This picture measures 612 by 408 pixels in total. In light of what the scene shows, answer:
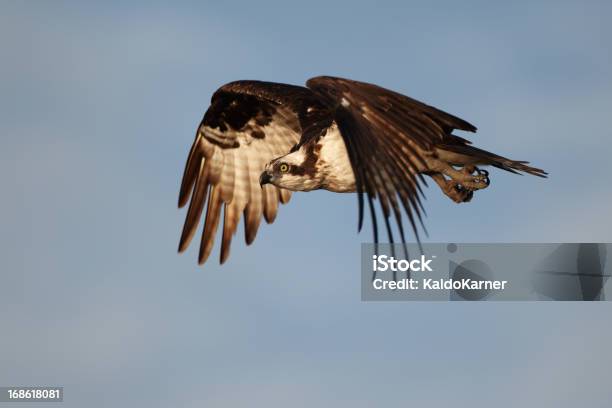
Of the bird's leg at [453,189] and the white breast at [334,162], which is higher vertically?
the white breast at [334,162]

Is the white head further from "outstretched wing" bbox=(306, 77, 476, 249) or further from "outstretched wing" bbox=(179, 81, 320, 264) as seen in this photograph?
"outstretched wing" bbox=(179, 81, 320, 264)

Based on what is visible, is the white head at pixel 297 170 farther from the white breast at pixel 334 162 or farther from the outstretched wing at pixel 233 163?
the outstretched wing at pixel 233 163

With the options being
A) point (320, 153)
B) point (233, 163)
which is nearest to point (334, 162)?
point (320, 153)

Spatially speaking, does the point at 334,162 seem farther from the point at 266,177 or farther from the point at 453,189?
the point at 453,189

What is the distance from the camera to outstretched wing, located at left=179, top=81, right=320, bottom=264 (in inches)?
575

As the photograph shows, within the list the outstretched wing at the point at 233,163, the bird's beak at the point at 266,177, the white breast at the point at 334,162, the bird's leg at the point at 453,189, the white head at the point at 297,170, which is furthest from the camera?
the outstretched wing at the point at 233,163

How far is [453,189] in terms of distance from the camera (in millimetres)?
12922

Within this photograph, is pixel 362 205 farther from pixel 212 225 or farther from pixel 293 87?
pixel 212 225

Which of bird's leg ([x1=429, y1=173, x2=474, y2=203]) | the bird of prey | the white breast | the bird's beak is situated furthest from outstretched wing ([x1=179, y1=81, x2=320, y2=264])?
bird's leg ([x1=429, y1=173, x2=474, y2=203])

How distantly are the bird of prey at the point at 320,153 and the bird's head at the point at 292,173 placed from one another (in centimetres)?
1

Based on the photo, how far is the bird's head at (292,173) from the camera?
1245cm

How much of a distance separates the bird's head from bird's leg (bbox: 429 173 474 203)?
56.0 inches

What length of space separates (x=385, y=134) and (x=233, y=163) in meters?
4.32

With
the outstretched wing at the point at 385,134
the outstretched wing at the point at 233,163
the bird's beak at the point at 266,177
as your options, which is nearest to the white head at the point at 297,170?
the bird's beak at the point at 266,177
